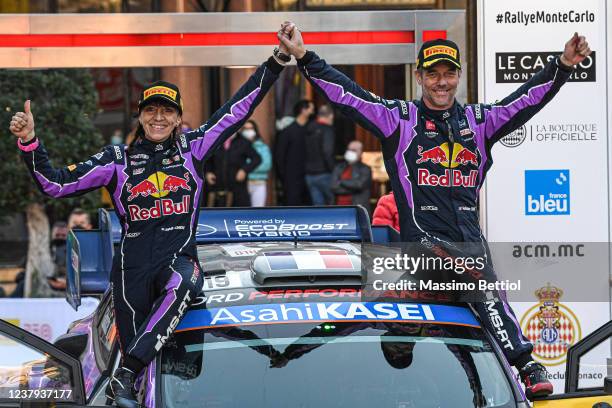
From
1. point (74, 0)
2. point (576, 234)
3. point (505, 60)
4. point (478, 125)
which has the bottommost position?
point (576, 234)

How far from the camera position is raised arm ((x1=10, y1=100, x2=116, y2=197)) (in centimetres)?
485

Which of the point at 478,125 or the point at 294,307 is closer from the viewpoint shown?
the point at 294,307

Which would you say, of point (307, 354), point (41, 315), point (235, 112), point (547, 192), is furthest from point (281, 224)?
point (41, 315)

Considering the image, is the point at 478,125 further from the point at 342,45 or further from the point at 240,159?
the point at 240,159

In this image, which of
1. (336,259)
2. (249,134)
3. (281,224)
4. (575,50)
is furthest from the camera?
(249,134)

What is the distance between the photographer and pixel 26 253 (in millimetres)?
13570

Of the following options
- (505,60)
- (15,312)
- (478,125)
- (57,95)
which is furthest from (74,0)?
(478,125)

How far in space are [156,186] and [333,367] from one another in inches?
47.8

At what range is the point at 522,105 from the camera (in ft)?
17.0

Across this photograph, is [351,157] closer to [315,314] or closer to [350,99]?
[350,99]

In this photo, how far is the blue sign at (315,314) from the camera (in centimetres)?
436

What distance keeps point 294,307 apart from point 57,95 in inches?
364

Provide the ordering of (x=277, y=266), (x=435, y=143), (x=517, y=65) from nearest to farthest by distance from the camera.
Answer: (x=277, y=266) < (x=435, y=143) < (x=517, y=65)

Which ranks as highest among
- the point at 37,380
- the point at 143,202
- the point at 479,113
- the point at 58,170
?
the point at 479,113
